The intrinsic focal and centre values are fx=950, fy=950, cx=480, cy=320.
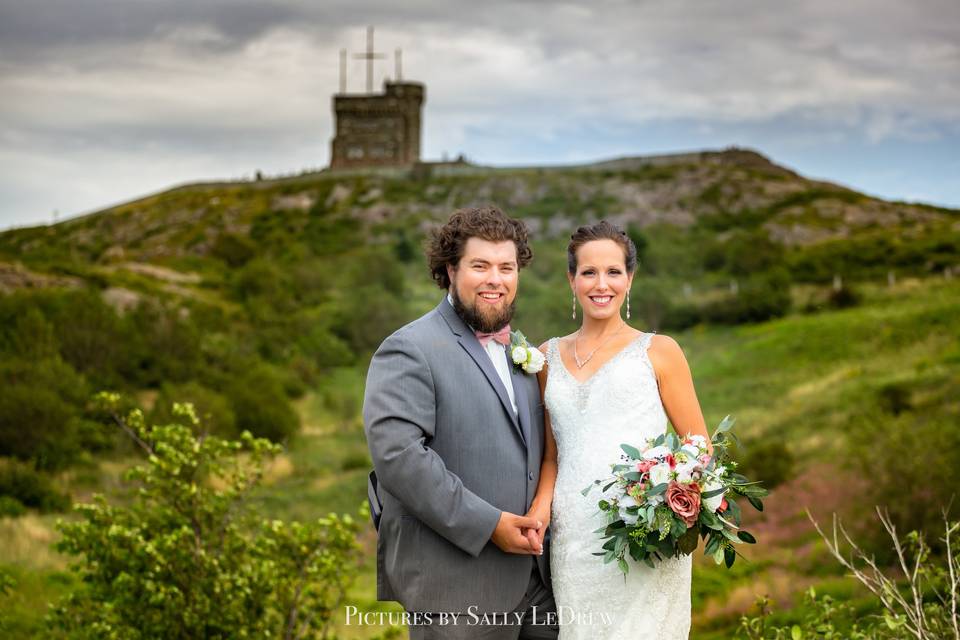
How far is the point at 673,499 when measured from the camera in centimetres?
418

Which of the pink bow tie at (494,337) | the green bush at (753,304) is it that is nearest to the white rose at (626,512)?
the pink bow tie at (494,337)

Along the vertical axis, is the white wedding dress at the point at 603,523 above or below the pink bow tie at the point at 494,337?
below

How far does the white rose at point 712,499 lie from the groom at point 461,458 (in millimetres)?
790

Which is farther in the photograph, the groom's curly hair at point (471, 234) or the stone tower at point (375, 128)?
the stone tower at point (375, 128)

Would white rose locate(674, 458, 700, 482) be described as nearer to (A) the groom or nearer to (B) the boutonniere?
(A) the groom

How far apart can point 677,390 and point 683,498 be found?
0.69m

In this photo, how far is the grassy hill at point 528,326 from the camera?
73.3 ft

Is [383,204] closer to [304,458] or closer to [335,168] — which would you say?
[335,168]

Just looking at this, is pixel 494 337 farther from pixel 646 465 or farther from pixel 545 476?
pixel 646 465

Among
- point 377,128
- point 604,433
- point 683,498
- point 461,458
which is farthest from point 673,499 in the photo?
point 377,128

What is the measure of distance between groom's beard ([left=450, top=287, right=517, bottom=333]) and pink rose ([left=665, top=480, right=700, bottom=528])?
116cm

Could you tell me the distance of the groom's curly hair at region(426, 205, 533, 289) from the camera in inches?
182

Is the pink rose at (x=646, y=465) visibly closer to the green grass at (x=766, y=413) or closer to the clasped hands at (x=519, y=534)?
the clasped hands at (x=519, y=534)

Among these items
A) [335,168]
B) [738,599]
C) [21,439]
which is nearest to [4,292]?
[21,439]
